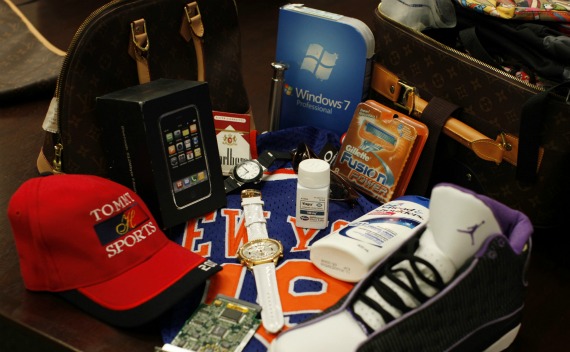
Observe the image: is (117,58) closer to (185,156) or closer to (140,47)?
(140,47)

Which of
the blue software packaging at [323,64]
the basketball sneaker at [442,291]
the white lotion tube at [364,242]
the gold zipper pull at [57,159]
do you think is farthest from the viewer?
the blue software packaging at [323,64]

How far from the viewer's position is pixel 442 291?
1.76ft

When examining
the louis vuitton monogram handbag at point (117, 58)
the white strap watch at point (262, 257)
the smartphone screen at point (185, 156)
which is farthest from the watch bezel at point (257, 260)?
the louis vuitton monogram handbag at point (117, 58)

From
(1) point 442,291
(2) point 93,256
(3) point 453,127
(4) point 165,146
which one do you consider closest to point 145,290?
(2) point 93,256

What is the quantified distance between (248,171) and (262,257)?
17cm

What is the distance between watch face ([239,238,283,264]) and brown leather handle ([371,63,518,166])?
0.28 m

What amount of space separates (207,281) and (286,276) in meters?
0.09

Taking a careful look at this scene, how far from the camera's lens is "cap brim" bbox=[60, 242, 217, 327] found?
618 mm

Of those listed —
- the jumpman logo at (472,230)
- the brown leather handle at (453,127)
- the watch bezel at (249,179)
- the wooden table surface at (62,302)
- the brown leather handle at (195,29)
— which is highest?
the brown leather handle at (195,29)

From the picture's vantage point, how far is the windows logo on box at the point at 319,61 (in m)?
0.90

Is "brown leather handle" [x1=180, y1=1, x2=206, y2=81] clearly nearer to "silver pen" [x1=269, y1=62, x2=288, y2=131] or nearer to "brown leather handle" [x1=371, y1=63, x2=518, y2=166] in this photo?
"silver pen" [x1=269, y1=62, x2=288, y2=131]

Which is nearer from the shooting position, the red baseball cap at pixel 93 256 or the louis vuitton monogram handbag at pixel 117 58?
the red baseball cap at pixel 93 256

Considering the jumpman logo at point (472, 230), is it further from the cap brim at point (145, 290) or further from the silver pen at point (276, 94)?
the silver pen at point (276, 94)

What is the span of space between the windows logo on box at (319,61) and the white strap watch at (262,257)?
215 mm
